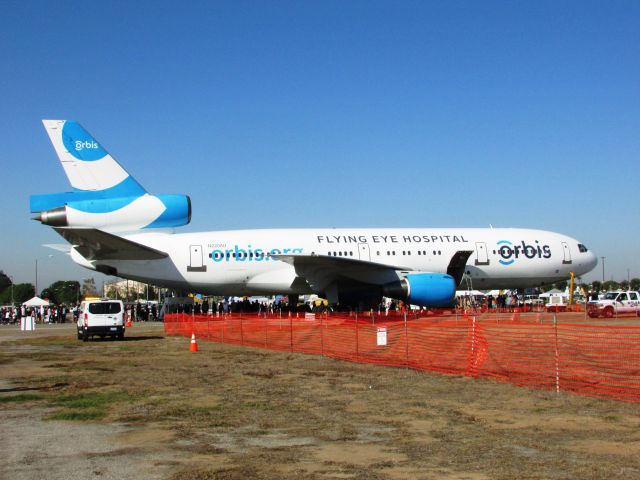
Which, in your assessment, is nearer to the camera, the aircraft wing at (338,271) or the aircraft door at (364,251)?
the aircraft wing at (338,271)

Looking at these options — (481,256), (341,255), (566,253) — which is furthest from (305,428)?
(566,253)

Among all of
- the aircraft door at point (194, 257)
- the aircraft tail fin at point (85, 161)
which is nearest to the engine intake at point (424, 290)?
the aircraft door at point (194, 257)

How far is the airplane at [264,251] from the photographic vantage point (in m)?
31.0

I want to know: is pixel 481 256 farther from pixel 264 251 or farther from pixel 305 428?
pixel 305 428

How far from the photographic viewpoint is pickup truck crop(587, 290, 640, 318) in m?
35.9

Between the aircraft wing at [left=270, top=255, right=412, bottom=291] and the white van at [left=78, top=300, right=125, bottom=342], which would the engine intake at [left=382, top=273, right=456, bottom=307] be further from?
the white van at [left=78, top=300, right=125, bottom=342]

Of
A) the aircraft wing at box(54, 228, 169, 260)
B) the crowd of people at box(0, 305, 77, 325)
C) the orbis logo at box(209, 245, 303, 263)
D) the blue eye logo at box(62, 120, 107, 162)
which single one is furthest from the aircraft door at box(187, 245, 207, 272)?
the crowd of people at box(0, 305, 77, 325)

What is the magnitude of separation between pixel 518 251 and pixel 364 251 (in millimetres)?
8087

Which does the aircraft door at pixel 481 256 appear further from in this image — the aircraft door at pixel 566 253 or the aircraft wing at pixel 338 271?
the aircraft door at pixel 566 253

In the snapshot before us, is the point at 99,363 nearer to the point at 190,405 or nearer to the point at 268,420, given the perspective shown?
the point at 190,405

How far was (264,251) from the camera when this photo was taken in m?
33.5

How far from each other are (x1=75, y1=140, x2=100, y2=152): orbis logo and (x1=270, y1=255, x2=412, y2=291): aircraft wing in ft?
32.3

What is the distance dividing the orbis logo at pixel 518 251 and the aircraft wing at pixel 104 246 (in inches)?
656

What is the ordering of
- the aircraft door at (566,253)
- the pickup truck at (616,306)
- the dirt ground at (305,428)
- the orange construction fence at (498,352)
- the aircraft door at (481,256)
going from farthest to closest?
the aircraft door at (566,253) < the pickup truck at (616,306) < the aircraft door at (481,256) < the orange construction fence at (498,352) < the dirt ground at (305,428)
